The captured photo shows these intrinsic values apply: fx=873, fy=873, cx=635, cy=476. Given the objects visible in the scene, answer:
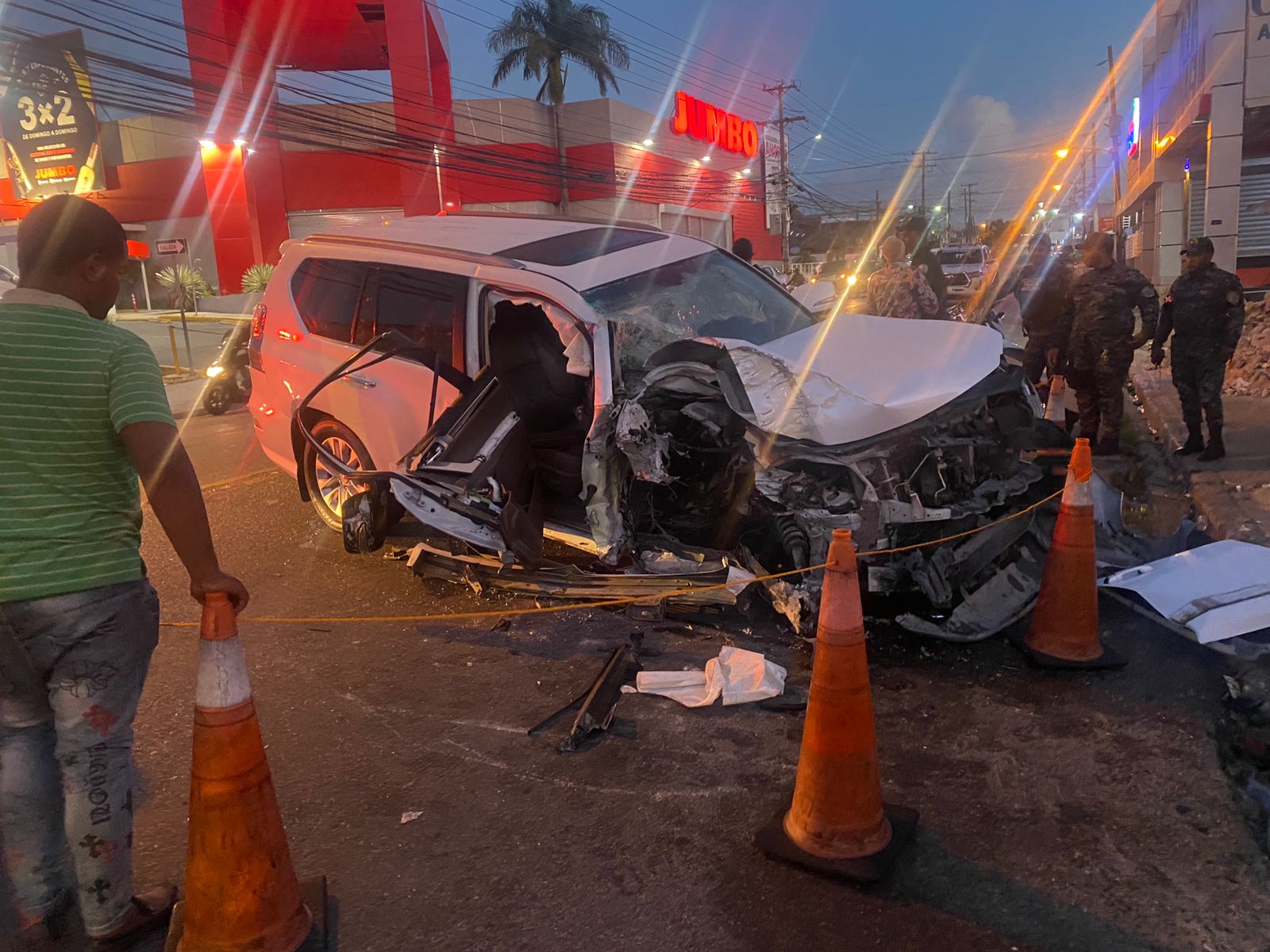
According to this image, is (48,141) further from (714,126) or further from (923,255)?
(923,255)

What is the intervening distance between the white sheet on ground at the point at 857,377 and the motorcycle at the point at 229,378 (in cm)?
1066

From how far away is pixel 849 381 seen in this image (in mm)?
4262

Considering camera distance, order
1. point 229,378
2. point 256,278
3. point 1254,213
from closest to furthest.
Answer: point 229,378 < point 1254,213 < point 256,278

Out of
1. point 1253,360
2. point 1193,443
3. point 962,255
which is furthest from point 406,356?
point 962,255

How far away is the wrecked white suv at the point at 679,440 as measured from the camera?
3.98 m

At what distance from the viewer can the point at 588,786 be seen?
313cm

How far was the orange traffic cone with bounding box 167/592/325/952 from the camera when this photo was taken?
2225mm

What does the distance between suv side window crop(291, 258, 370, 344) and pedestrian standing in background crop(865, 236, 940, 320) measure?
4251 mm

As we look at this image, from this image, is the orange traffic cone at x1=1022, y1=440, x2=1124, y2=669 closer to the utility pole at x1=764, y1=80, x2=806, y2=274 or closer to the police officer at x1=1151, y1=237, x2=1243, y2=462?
the police officer at x1=1151, y1=237, x2=1243, y2=462

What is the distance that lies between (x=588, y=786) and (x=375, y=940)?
0.91 metres

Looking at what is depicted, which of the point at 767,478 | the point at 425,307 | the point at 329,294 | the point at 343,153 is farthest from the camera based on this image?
the point at 343,153

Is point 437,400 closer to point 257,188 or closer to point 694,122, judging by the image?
point 257,188

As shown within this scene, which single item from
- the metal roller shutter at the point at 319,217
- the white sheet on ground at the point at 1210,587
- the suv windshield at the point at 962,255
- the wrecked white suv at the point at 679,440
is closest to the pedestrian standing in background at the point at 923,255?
the wrecked white suv at the point at 679,440

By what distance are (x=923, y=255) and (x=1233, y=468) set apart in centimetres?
361
